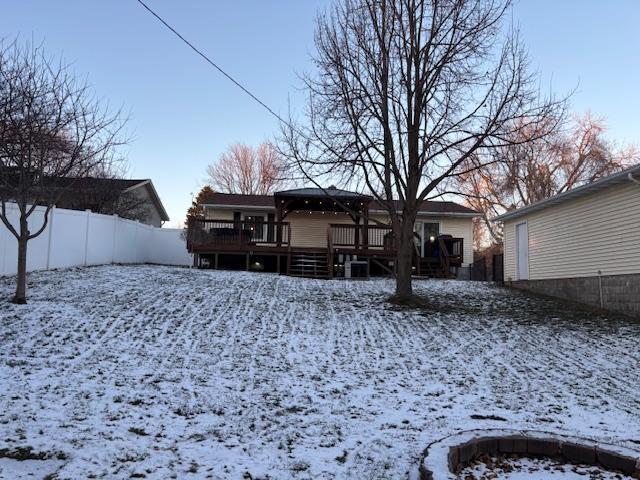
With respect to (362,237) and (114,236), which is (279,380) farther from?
(362,237)

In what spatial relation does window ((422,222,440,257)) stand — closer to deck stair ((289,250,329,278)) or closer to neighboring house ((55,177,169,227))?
deck stair ((289,250,329,278))

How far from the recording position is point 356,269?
1744cm

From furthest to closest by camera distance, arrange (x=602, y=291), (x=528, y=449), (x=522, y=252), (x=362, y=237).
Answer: (x=362, y=237), (x=522, y=252), (x=602, y=291), (x=528, y=449)

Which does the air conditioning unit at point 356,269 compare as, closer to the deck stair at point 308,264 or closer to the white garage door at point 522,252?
the deck stair at point 308,264

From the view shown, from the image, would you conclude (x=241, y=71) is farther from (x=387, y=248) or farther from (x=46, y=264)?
(x=387, y=248)

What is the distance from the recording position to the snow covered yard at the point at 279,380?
13.4ft

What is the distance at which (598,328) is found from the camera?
32.0 ft

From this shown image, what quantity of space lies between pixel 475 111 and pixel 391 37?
2.70 m

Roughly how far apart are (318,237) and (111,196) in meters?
9.67

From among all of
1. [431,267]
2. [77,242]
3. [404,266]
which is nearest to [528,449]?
[404,266]

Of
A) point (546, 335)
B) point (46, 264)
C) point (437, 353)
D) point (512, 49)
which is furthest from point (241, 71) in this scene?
point (546, 335)

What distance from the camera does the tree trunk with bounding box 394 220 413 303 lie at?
38.4ft

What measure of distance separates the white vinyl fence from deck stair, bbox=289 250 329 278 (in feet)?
19.9

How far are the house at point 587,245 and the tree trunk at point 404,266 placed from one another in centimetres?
437
